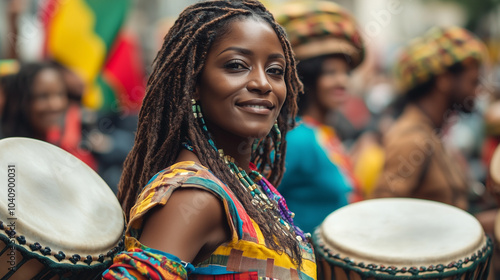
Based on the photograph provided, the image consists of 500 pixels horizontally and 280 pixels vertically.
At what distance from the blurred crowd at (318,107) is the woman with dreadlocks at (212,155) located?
62.3 inches

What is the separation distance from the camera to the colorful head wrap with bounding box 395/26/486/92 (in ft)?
13.6

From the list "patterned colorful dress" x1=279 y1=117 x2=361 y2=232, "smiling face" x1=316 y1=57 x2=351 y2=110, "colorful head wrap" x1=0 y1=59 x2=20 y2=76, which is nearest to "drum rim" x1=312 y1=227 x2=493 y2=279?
"patterned colorful dress" x1=279 y1=117 x2=361 y2=232

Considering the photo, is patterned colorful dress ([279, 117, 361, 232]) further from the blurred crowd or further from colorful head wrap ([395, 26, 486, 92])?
colorful head wrap ([395, 26, 486, 92])

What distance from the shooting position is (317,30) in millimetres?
3738

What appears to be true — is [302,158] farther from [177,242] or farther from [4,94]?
[4,94]

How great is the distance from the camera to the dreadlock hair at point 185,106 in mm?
1638

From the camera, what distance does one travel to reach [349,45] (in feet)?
12.6

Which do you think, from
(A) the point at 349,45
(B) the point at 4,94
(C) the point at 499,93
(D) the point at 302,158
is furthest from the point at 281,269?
(C) the point at 499,93

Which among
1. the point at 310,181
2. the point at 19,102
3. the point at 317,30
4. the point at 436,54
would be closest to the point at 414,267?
the point at 310,181

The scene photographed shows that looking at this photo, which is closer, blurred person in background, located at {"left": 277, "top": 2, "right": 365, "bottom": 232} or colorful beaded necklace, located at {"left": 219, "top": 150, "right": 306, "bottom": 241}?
colorful beaded necklace, located at {"left": 219, "top": 150, "right": 306, "bottom": 241}

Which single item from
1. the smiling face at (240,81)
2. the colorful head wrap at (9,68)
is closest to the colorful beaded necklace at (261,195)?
the smiling face at (240,81)

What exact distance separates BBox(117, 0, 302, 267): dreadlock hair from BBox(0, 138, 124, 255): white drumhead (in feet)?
0.49

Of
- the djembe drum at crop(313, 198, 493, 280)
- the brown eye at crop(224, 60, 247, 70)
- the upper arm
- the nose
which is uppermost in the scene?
the brown eye at crop(224, 60, 247, 70)

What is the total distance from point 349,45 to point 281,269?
257 cm
